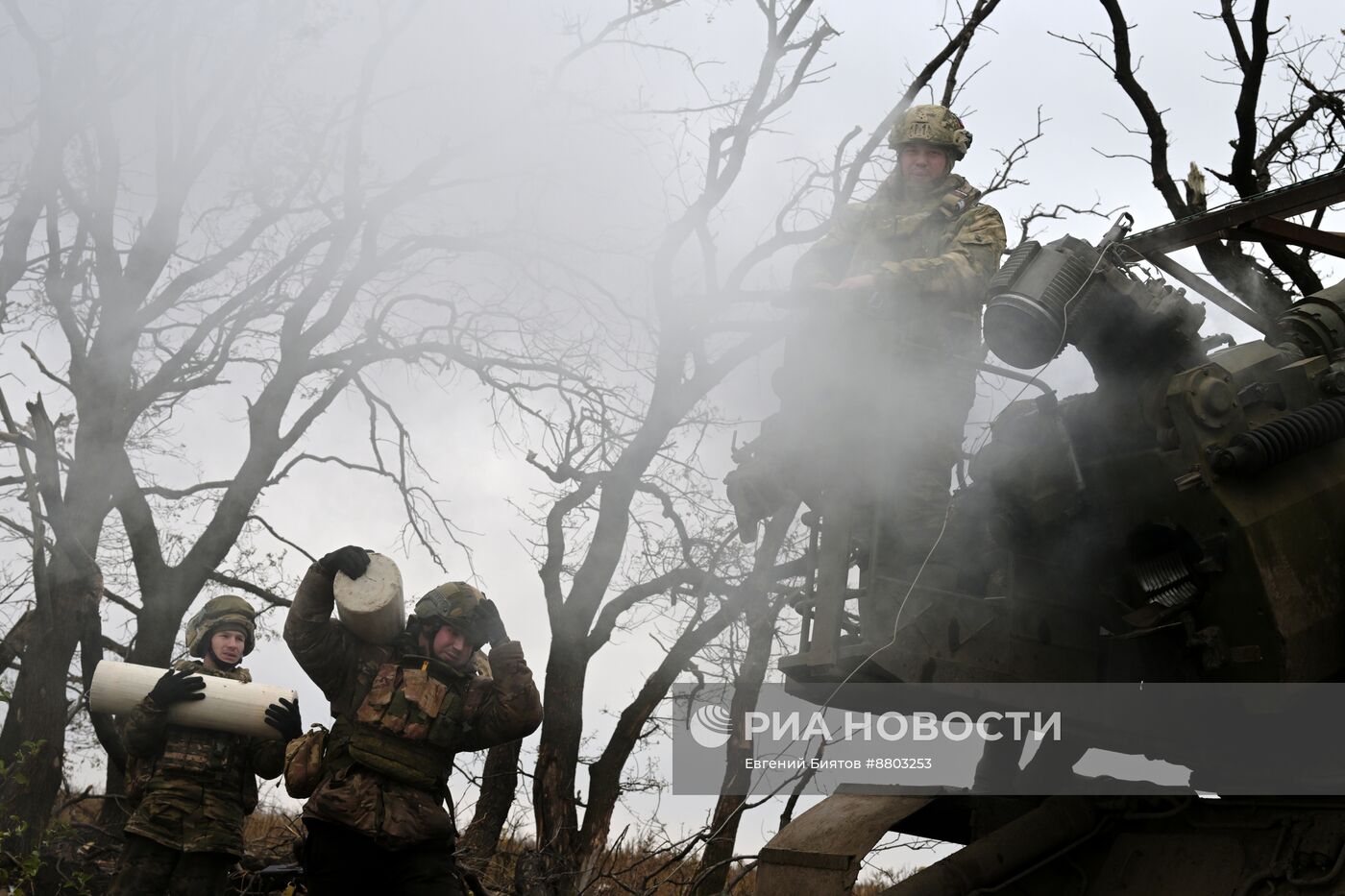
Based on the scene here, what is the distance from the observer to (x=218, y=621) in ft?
20.6

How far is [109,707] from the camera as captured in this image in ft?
20.0

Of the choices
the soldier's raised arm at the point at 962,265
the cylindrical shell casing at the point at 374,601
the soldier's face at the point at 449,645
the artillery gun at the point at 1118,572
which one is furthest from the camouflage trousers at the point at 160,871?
the soldier's raised arm at the point at 962,265

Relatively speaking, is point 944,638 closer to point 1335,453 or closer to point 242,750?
point 1335,453

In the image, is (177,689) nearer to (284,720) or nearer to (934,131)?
(284,720)

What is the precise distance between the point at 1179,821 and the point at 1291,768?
16.4 inches

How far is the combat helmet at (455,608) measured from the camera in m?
5.22

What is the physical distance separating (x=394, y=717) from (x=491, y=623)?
49 cm

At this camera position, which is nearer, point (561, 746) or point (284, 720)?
point (284, 720)

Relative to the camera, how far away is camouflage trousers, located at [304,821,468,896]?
495 centimetres

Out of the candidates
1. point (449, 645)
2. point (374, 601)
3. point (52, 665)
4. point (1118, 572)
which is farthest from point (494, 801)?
point (1118, 572)

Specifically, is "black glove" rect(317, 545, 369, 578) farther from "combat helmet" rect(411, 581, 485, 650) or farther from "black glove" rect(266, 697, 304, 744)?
"black glove" rect(266, 697, 304, 744)

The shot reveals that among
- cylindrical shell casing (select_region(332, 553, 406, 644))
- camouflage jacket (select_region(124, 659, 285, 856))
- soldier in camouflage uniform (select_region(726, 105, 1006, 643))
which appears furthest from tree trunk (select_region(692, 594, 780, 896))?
soldier in camouflage uniform (select_region(726, 105, 1006, 643))

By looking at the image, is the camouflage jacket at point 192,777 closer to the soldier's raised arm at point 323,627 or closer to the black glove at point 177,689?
the black glove at point 177,689

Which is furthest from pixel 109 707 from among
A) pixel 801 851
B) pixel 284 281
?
pixel 284 281
